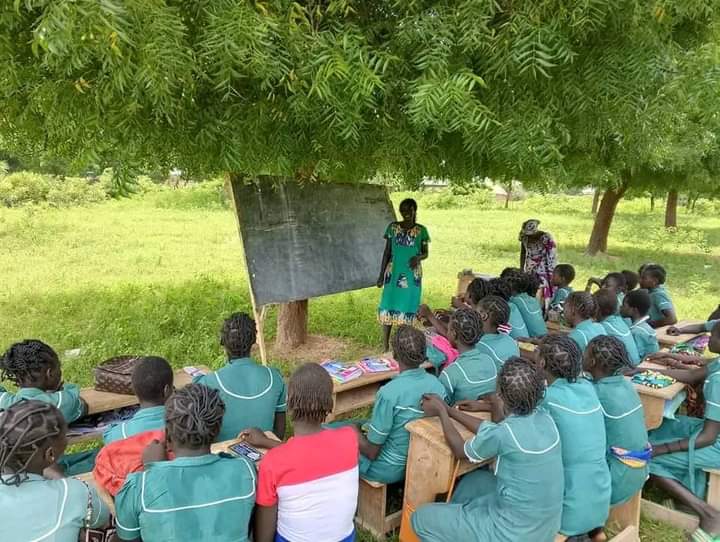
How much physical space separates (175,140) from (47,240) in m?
12.9

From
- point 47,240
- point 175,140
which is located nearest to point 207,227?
point 47,240

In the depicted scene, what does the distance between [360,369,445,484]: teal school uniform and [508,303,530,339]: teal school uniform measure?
2.20m

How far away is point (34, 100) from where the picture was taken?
3.23m

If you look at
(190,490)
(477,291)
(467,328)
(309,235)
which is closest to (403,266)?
(309,235)

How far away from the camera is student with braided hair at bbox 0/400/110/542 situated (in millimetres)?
2094

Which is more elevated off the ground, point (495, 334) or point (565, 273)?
point (565, 273)

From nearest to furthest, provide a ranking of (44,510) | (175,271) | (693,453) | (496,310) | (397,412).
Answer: (44,510) < (397,412) < (693,453) < (496,310) < (175,271)

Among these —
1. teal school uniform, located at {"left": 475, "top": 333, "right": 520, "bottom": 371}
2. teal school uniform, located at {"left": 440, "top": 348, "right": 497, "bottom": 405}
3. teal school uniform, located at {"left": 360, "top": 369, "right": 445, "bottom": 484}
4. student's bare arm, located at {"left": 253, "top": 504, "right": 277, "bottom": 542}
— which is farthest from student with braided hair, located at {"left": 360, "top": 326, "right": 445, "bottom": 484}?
student's bare arm, located at {"left": 253, "top": 504, "right": 277, "bottom": 542}

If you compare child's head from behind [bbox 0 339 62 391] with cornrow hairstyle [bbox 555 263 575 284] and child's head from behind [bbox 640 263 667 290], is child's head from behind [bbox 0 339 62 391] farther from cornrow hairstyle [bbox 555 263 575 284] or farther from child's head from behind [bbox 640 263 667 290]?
child's head from behind [bbox 640 263 667 290]

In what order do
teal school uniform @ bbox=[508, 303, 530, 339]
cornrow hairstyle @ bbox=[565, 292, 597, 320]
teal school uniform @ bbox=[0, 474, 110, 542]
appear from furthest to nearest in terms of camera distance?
teal school uniform @ bbox=[508, 303, 530, 339] < cornrow hairstyle @ bbox=[565, 292, 597, 320] < teal school uniform @ bbox=[0, 474, 110, 542]

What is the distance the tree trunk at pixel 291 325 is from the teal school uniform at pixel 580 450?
4.59 m

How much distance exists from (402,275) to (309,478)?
4.38 meters

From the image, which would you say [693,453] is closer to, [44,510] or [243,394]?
[243,394]

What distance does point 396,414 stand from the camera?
3477 millimetres
